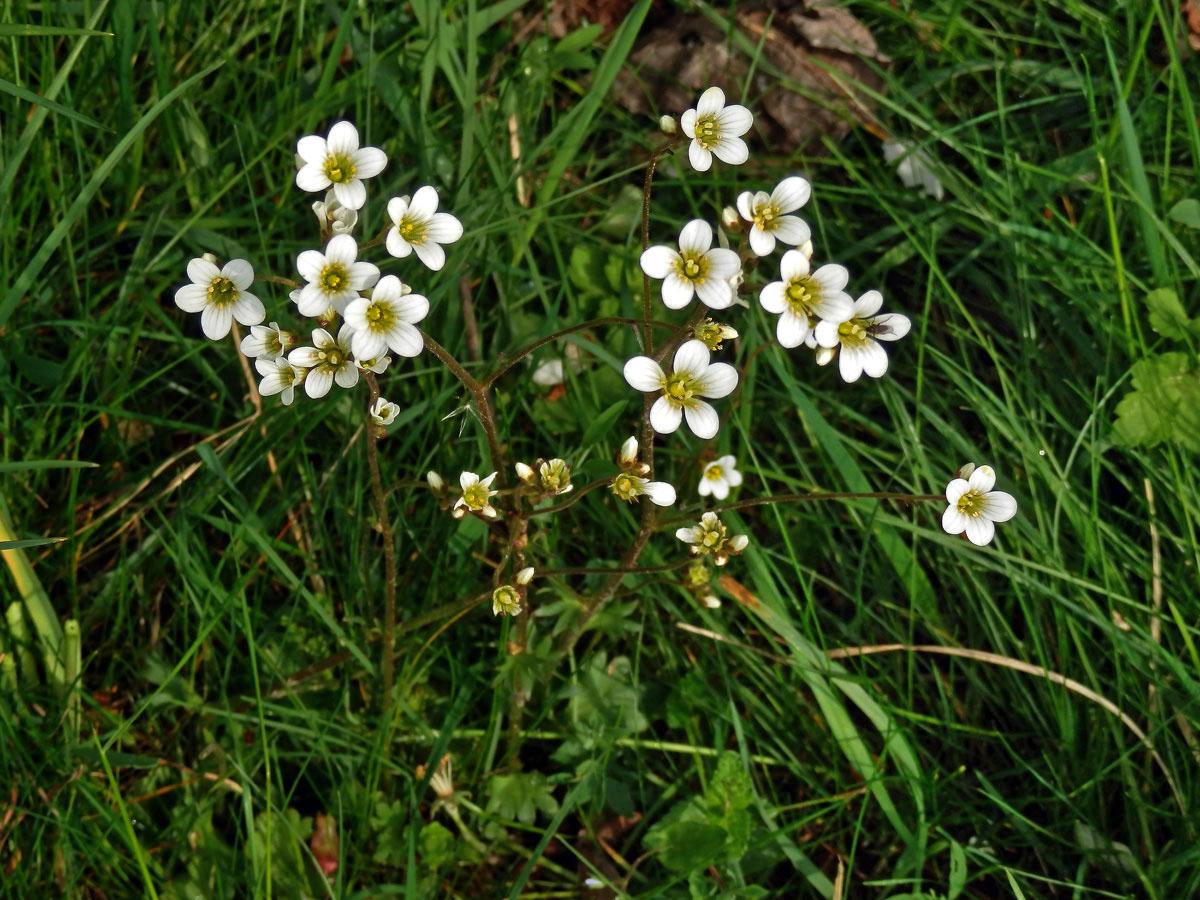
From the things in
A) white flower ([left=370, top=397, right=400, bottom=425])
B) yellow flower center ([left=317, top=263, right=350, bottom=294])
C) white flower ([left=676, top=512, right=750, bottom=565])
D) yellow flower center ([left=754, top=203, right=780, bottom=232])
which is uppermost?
yellow flower center ([left=754, top=203, right=780, bottom=232])

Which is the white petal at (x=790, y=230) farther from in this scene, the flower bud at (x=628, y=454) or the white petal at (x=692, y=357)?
the flower bud at (x=628, y=454)

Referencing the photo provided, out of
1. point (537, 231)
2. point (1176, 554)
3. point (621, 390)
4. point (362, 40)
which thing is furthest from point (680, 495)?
point (362, 40)

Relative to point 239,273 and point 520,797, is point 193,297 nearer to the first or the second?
point 239,273

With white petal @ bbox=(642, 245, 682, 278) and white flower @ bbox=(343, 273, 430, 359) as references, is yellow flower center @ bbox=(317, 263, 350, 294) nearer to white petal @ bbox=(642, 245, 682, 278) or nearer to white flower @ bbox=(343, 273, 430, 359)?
white flower @ bbox=(343, 273, 430, 359)

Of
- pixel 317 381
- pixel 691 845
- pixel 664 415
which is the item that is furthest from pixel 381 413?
pixel 691 845

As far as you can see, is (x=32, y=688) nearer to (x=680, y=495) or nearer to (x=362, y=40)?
(x=680, y=495)

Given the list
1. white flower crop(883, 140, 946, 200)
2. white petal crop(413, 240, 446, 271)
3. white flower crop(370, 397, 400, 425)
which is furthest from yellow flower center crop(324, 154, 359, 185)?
white flower crop(883, 140, 946, 200)

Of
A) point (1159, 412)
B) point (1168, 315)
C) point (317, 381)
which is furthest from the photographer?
point (1168, 315)
